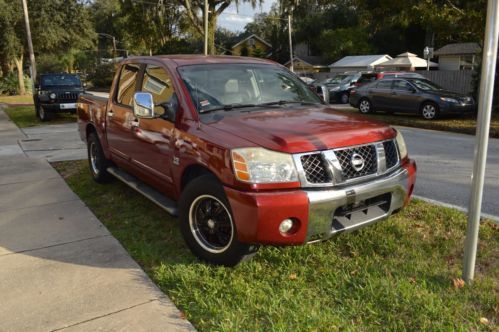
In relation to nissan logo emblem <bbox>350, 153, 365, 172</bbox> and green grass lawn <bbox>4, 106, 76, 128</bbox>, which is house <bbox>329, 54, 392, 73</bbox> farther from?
nissan logo emblem <bbox>350, 153, 365, 172</bbox>

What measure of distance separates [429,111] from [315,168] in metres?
12.7

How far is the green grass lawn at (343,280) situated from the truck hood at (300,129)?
1.05 m

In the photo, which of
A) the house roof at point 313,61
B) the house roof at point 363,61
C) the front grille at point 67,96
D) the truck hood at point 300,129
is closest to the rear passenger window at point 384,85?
the front grille at point 67,96

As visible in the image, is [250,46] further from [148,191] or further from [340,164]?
[340,164]

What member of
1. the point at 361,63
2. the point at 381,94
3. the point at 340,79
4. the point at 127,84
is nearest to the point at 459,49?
the point at 361,63

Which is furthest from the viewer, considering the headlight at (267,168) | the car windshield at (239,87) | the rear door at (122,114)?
the rear door at (122,114)

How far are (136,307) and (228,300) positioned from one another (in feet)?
2.20

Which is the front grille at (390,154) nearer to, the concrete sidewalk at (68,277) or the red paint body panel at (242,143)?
the red paint body panel at (242,143)

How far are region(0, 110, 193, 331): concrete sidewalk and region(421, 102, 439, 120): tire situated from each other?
12.2 metres

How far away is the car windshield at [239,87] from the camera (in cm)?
419

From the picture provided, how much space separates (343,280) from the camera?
3.51 metres

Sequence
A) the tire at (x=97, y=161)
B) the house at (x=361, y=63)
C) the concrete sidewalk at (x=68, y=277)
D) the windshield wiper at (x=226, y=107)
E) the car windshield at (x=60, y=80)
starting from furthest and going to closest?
the house at (x=361, y=63) < the car windshield at (x=60, y=80) < the tire at (x=97, y=161) < the windshield wiper at (x=226, y=107) < the concrete sidewalk at (x=68, y=277)

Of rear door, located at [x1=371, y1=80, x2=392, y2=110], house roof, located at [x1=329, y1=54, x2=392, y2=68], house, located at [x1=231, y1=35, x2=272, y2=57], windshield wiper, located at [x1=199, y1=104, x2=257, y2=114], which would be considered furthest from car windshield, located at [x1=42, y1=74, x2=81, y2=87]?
house, located at [x1=231, y1=35, x2=272, y2=57]

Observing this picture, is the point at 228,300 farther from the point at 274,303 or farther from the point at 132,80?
the point at 132,80
